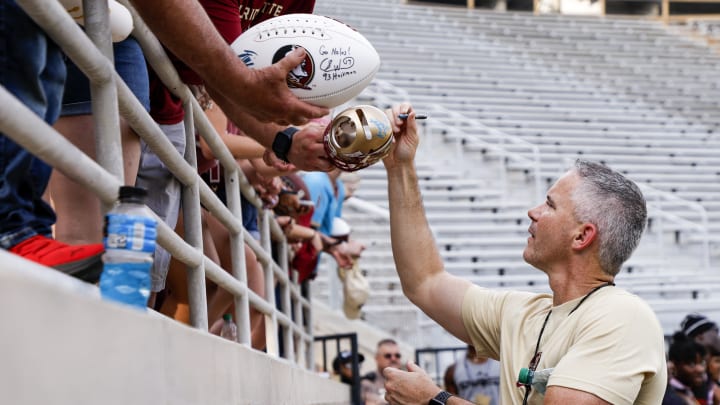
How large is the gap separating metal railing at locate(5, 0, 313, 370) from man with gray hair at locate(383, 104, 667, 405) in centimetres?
51

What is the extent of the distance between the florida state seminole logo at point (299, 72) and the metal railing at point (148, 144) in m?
0.25

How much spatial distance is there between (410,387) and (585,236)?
581mm

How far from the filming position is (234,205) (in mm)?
3225

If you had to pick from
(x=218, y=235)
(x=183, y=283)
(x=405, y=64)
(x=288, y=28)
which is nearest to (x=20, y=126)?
(x=288, y=28)

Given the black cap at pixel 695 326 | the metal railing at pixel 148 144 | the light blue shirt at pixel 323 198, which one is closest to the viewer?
the metal railing at pixel 148 144

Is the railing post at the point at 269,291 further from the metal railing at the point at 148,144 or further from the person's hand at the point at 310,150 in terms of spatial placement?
the person's hand at the point at 310,150

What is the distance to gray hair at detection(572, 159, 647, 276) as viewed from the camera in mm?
2535

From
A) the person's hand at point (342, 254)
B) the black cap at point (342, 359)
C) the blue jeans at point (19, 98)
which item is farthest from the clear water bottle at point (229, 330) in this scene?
the black cap at point (342, 359)

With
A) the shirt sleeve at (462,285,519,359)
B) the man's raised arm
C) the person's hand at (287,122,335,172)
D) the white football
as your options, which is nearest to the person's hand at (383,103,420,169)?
the man's raised arm

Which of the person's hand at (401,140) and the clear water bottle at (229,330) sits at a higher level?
the person's hand at (401,140)

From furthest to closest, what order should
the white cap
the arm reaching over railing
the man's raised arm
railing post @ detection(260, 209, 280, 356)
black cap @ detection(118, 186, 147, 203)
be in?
1. the white cap
2. railing post @ detection(260, 209, 280, 356)
3. the man's raised arm
4. the arm reaching over railing
5. black cap @ detection(118, 186, 147, 203)

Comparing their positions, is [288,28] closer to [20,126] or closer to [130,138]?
[130,138]

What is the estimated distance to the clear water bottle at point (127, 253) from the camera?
4.23 ft

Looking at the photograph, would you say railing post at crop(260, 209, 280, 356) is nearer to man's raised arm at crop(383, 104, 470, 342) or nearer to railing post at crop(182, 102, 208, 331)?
man's raised arm at crop(383, 104, 470, 342)
